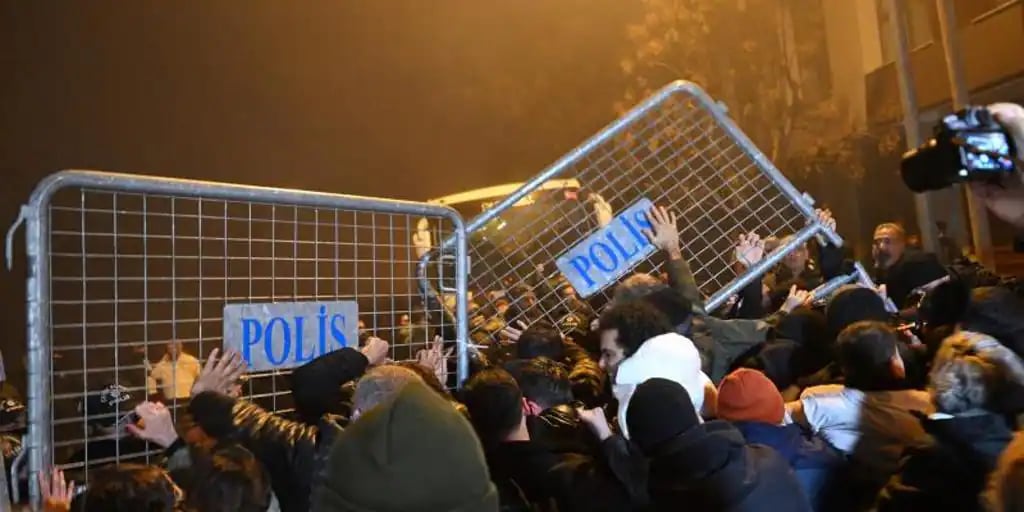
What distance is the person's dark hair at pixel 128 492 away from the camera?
2064mm

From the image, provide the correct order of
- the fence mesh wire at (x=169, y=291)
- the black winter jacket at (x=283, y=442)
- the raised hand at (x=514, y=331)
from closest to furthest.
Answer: the fence mesh wire at (x=169, y=291)
the black winter jacket at (x=283, y=442)
the raised hand at (x=514, y=331)

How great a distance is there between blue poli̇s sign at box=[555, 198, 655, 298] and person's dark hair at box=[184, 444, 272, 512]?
1961 mm

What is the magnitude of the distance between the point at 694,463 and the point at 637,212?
1.83 metres

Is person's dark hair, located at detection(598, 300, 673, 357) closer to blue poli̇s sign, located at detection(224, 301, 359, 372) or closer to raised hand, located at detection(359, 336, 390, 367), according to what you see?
raised hand, located at detection(359, 336, 390, 367)

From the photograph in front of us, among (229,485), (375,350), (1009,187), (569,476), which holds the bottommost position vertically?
(569,476)

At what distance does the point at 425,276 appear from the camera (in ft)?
12.3

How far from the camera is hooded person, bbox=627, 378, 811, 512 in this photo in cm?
234

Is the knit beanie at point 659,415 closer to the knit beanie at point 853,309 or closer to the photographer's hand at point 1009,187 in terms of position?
the photographer's hand at point 1009,187

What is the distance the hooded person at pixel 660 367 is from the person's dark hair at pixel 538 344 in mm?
790

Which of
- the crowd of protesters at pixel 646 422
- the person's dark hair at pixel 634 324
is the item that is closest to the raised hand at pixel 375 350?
the crowd of protesters at pixel 646 422

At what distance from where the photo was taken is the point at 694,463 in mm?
2334

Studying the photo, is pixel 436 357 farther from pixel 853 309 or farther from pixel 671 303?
pixel 853 309

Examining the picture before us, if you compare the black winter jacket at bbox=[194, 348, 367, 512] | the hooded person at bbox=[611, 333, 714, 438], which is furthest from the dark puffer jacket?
the black winter jacket at bbox=[194, 348, 367, 512]

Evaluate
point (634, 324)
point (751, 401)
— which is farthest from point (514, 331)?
point (751, 401)
